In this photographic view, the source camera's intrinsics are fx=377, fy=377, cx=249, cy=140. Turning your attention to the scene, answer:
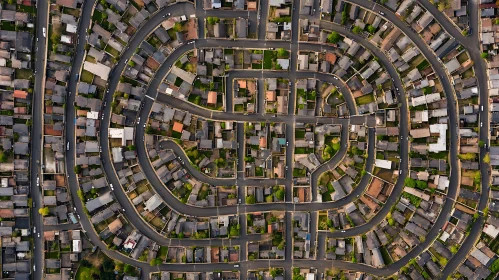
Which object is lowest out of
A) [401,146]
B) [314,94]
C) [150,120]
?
[401,146]

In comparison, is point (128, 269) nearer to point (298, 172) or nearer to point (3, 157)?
point (3, 157)

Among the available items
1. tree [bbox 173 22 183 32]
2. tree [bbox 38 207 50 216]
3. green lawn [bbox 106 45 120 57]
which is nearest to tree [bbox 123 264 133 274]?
tree [bbox 38 207 50 216]

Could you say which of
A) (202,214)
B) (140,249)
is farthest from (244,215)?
(140,249)

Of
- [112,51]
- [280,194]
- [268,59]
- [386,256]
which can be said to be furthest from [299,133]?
[112,51]

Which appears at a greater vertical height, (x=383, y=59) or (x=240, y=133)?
(x=383, y=59)

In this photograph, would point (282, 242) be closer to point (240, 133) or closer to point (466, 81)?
point (240, 133)

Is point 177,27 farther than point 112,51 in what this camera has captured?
No

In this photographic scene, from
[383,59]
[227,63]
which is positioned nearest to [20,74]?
[227,63]
